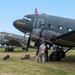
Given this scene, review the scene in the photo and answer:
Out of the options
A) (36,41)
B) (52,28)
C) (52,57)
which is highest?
(52,28)

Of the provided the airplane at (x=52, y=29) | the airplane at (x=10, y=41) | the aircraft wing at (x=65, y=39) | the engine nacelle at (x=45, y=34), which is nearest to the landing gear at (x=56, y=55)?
the airplane at (x=52, y=29)

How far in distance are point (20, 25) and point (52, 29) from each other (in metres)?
4.28

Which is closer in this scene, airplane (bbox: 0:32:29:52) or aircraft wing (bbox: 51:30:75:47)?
aircraft wing (bbox: 51:30:75:47)

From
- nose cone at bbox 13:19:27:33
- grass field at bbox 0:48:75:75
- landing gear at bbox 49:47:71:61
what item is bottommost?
grass field at bbox 0:48:75:75

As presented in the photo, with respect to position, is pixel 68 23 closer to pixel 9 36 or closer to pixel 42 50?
pixel 42 50

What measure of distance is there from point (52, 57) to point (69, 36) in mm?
4443

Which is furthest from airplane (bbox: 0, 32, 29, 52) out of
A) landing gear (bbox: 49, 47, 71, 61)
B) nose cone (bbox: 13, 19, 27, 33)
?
landing gear (bbox: 49, 47, 71, 61)

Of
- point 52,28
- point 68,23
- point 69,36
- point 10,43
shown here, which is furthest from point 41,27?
point 10,43

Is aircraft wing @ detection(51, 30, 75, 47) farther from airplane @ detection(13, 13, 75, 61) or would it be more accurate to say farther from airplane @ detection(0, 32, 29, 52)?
airplane @ detection(0, 32, 29, 52)

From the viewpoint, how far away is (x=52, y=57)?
63.3ft

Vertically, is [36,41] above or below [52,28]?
below

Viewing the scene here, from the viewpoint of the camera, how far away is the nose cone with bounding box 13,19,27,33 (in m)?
21.7

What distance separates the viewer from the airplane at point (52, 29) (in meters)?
17.8

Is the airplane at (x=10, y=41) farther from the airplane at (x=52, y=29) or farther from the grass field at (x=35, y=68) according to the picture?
the grass field at (x=35, y=68)
